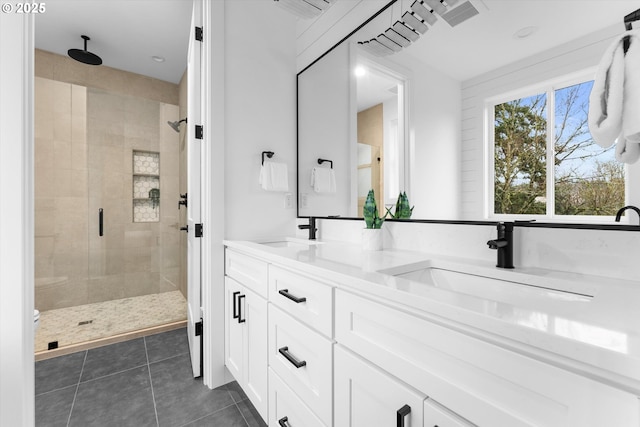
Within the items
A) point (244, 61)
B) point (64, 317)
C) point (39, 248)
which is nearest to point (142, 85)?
point (39, 248)

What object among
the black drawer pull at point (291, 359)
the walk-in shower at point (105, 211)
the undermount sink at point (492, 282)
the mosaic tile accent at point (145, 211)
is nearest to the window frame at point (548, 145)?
the undermount sink at point (492, 282)

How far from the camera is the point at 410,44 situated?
129 centimetres

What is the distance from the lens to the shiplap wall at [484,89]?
843 millimetres

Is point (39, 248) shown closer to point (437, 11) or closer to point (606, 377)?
point (437, 11)

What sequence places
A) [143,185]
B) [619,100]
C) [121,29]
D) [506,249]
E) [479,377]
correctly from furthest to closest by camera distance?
[143,185] → [121,29] → [506,249] → [619,100] → [479,377]

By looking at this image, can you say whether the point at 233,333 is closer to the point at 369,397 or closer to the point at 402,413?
the point at 369,397

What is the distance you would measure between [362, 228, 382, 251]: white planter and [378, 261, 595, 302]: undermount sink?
296mm

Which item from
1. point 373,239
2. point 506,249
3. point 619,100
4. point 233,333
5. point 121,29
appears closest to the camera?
point 619,100

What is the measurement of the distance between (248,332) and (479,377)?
3.70 feet

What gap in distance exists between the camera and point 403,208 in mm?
1334

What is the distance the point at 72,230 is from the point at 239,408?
8.67ft

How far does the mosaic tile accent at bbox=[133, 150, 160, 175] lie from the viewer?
127 inches

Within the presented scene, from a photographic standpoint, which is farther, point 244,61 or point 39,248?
point 39,248

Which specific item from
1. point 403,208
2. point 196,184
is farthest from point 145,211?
point 403,208
